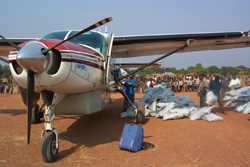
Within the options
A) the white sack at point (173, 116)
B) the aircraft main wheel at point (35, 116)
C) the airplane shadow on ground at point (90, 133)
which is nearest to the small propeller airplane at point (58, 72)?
the airplane shadow on ground at point (90, 133)

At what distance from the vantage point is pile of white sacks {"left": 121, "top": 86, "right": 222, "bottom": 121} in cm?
656

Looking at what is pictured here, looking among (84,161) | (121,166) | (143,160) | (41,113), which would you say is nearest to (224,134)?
(143,160)

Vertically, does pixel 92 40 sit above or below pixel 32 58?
above

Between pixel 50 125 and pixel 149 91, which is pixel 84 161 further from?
pixel 149 91

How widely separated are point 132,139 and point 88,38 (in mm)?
2821

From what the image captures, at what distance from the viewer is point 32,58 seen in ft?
9.53

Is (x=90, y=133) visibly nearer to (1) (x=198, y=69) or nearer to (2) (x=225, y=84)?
(2) (x=225, y=84)

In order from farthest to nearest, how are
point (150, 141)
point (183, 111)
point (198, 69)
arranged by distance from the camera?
1. point (198, 69)
2. point (183, 111)
3. point (150, 141)

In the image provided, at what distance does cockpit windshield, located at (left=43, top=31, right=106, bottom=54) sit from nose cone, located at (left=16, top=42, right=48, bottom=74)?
1748mm

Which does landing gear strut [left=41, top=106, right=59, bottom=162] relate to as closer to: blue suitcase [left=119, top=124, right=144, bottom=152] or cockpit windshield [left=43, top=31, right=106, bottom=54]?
blue suitcase [left=119, top=124, right=144, bottom=152]

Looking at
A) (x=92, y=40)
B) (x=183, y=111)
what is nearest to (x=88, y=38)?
(x=92, y=40)

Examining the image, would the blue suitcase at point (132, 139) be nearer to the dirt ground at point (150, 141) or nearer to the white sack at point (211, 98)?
the dirt ground at point (150, 141)

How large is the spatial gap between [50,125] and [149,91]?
19.2 ft

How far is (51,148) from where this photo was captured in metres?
3.58
